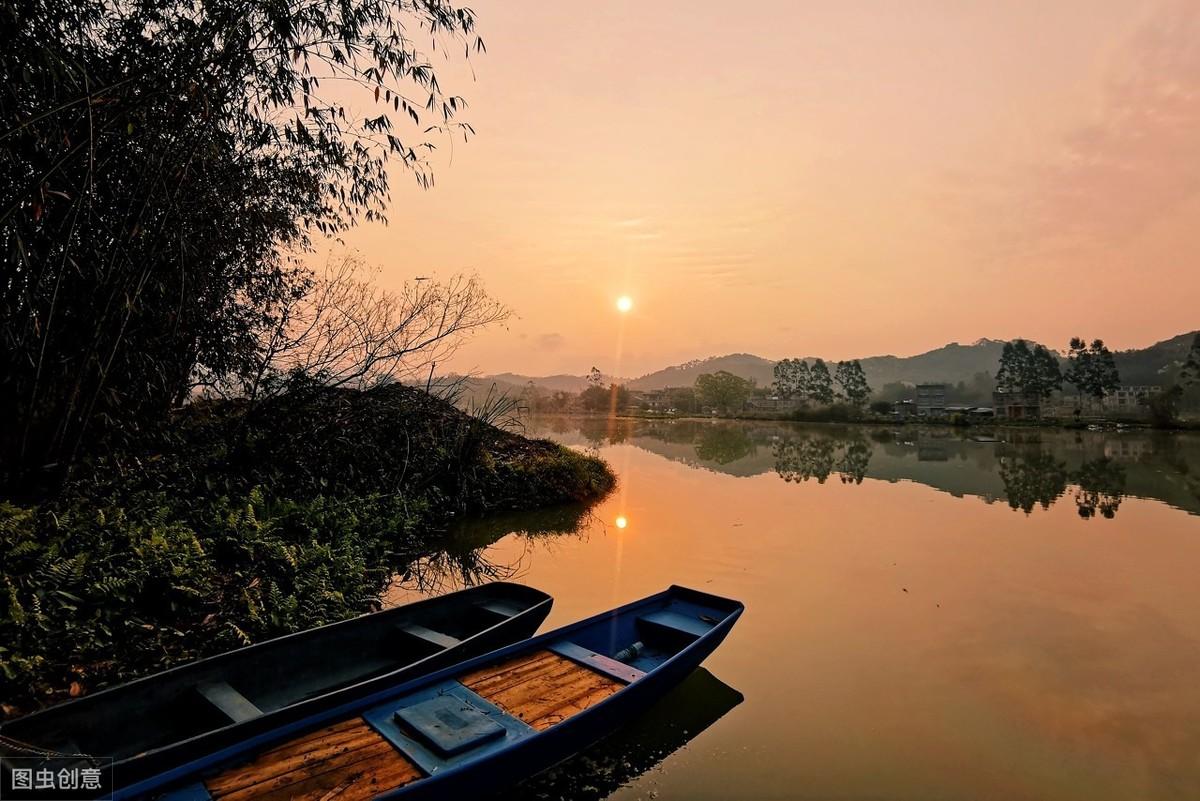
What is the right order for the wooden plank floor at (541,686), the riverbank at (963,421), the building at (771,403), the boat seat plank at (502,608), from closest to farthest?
the wooden plank floor at (541,686), the boat seat plank at (502,608), the riverbank at (963,421), the building at (771,403)

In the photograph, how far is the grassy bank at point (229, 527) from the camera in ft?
16.6

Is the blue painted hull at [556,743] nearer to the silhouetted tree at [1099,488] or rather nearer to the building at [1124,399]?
the silhouetted tree at [1099,488]

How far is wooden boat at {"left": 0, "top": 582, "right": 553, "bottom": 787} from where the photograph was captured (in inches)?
134

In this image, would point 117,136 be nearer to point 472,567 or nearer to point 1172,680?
point 472,567

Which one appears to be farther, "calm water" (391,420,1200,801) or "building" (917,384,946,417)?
"building" (917,384,946,417)

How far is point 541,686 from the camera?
14.3 ft

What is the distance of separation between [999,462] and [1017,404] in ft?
137

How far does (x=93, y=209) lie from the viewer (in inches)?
218

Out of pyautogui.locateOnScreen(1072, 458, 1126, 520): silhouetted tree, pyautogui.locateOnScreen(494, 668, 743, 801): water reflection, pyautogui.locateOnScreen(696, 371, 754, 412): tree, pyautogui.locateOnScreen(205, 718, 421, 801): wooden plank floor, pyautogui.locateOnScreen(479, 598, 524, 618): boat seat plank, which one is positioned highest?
pyautogui.locateOnScreen(696, 371, 754, 412): tree

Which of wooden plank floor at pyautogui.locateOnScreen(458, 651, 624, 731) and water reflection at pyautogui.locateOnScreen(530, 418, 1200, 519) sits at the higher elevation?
water reflection at pyautogui.locateOnScreen(530, 418, 1200, 519)

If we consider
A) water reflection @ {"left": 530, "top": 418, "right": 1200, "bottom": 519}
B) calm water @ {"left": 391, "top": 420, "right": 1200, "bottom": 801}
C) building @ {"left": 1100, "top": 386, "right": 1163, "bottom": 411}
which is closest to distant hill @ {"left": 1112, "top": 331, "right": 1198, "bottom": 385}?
building @ {"left": 1100, "top": 386, "right": 1163, "bottom": 411}

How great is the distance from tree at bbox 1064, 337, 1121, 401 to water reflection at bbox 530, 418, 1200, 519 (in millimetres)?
17831

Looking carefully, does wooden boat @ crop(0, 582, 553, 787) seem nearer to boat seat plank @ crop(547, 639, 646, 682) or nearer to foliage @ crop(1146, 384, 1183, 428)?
boat seat plank @ crop(547, 639, 646, 682)

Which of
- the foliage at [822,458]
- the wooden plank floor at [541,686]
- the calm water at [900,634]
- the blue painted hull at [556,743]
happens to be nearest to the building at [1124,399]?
the foliage at [822,458]
